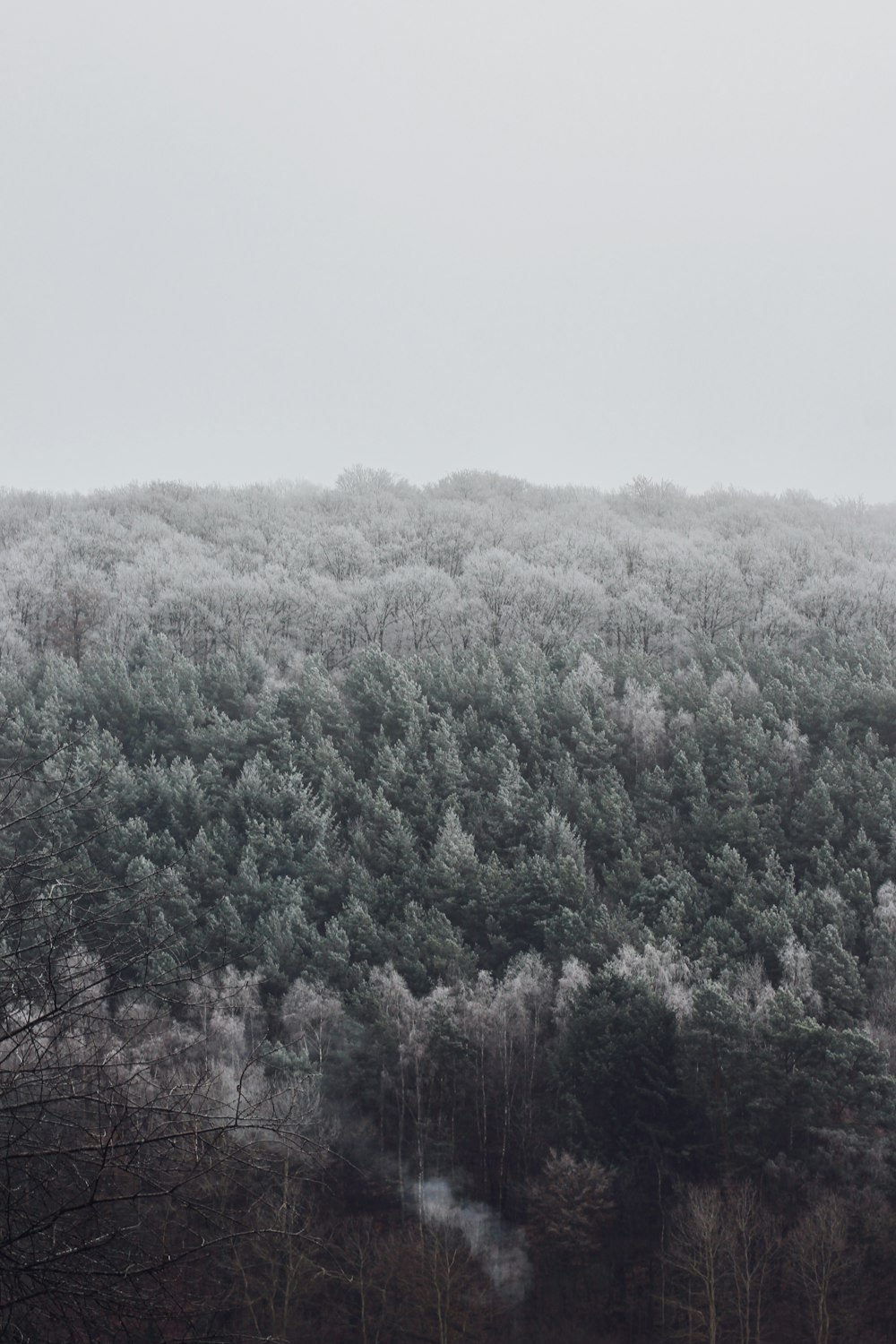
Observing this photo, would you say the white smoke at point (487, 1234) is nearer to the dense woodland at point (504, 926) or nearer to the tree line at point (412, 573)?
the dense woodland at point (504, 926)

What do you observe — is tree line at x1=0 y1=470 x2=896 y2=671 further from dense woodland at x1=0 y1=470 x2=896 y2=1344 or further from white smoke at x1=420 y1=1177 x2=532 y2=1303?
white smoke at x1=420 y1=1177 x2=532 y2=1303

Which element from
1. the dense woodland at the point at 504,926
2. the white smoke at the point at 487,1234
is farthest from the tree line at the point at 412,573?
the white smoke at the point at 487,1234

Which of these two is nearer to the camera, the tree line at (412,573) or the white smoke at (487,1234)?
the white smoke at (487,1234)

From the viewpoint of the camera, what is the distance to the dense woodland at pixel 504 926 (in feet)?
86.5

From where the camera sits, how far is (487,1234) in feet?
94.9

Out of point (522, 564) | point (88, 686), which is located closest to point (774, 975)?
point (88, 686)

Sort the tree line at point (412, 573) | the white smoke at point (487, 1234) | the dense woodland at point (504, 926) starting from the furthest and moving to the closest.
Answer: the tree line at point (412, 573) < the white smoke at point (487, 1234) < the dense woodland at point (504, 926)

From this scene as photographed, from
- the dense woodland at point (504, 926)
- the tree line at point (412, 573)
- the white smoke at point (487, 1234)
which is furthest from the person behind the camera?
the tree line at point (412, 573)

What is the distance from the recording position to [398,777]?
1665 inches

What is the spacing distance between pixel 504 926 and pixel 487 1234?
10229 mm

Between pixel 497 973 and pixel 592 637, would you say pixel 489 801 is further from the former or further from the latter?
pixel 592 637

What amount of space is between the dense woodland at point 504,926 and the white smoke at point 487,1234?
0.29 feet

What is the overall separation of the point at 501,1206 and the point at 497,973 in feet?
24.9

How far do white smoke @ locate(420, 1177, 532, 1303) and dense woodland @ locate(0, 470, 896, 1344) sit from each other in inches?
3.5
